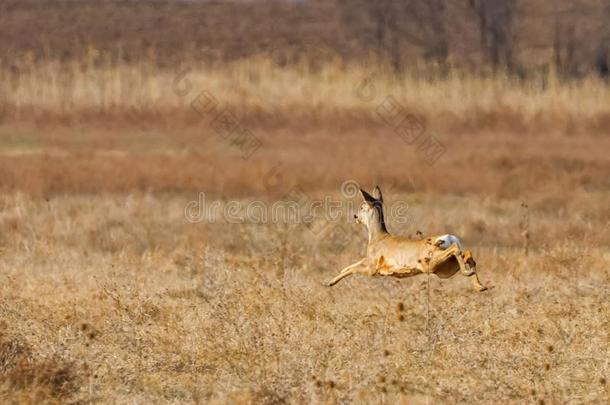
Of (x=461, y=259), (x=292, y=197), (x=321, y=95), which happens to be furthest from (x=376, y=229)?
(x=321, y=95)

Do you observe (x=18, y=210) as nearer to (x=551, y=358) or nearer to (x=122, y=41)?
(x=551, y=358)

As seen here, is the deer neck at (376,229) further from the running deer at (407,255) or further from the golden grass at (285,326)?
the golden grass at (285,326)

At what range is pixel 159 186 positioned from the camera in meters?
18.9

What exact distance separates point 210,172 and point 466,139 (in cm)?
468

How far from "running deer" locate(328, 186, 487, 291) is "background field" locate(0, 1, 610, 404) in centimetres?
45

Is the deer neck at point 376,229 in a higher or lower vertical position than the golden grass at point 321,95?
higher

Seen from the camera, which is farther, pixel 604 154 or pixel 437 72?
pixel 437 72

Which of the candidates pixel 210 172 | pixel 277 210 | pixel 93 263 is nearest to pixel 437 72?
pixel 210 172

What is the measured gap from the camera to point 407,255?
28.6ft

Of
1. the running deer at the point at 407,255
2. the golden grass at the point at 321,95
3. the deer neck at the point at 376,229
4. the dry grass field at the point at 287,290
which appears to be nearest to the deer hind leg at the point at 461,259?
the running deer at the point at 407,255

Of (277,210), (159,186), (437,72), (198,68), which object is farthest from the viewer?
(198,68)

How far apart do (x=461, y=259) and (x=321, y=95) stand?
15565 mm

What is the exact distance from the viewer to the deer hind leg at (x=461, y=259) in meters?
8.34

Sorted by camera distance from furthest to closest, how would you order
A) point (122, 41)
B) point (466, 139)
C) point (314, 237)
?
1. point (122, 41)
2. point (466, 139)
3. point (314, 237)
